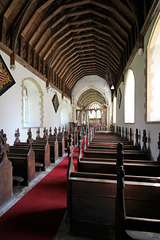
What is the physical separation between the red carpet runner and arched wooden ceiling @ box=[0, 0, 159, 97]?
3.82m

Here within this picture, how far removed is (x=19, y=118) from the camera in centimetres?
570

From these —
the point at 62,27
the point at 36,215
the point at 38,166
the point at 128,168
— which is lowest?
the point at 36,215

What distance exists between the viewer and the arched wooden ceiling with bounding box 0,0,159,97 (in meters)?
4.36

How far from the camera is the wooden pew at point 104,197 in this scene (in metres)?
1.48

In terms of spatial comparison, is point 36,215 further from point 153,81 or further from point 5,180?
point 153,81

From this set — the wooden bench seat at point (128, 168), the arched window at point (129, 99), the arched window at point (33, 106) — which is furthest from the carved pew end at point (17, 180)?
the arched window at point (33, 106)

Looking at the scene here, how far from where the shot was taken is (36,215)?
75.0 inches

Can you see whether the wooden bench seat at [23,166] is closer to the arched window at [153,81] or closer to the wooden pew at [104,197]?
the wooden pew at [104,197]

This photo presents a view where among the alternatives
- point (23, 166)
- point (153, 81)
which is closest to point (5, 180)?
point (23, 166)

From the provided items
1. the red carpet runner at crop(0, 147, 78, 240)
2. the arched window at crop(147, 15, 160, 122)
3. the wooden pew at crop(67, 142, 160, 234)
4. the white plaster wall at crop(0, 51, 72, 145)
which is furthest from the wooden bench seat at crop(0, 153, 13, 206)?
the arched window at crop(147, 15, 160, 122)

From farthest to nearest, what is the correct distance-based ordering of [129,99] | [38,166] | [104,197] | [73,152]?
[129,99], [38,166], [73,152], [104,197]

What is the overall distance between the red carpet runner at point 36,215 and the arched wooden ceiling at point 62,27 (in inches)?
150

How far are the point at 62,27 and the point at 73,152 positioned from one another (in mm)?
5836

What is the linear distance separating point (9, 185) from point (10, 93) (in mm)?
3723
